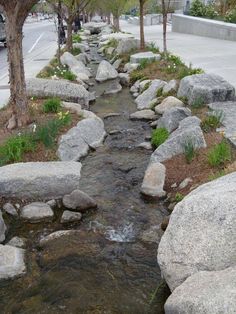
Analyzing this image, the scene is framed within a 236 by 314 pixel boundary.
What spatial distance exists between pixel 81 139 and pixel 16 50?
223 cm

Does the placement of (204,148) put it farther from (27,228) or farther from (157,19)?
(157,19)

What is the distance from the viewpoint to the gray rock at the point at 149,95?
12.8m

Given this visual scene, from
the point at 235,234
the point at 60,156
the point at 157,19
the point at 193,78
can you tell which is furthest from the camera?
the point at 157,19

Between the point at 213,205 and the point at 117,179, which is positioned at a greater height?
the point at 213,205

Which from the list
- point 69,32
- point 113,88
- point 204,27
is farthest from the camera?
point 204,27

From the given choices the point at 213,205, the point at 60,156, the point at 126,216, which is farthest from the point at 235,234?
the point at 60,156

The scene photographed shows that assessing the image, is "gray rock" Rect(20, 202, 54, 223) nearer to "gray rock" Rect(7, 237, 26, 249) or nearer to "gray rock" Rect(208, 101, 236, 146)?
"gray rock" Rect(7, 237, 26, 249)

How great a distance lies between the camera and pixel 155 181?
7.70 m

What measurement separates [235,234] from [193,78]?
739cm

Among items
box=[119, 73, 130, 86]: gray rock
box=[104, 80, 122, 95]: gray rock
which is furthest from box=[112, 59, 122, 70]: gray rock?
box=[104, 80, 122, 95]: gray rock

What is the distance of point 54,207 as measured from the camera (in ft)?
23.7

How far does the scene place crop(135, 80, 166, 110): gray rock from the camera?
12781 mm

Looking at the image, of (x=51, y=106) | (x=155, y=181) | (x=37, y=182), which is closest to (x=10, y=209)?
(x=37, y=182)

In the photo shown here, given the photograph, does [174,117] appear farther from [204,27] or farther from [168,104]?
[204,27]
